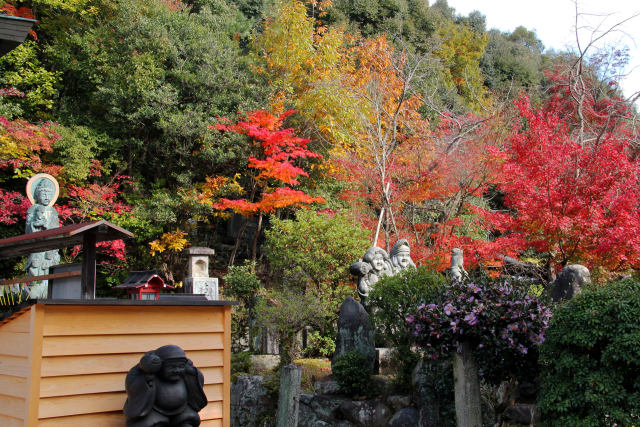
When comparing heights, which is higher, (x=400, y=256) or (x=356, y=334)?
(x=400, y=256)

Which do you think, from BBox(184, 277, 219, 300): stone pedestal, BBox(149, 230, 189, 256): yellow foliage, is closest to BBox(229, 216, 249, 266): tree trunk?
BBox(149, 230, 189, 256): yellow foliage

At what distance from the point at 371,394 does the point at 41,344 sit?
188 inches

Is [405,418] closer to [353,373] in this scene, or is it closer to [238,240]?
[353,373]

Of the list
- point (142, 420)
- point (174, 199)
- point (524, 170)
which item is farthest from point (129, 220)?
point (142, 420)

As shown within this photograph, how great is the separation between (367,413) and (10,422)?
4482mm

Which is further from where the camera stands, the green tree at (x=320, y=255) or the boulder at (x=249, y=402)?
the green tree at (x=320, y=255)

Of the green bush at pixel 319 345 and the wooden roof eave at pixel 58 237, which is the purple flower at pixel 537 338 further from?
the green bush at pixel 319 345

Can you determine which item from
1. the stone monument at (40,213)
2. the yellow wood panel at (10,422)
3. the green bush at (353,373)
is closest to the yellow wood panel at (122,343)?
the yellow wood panel at (10,422)

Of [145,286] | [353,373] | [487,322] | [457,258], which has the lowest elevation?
[353,373]

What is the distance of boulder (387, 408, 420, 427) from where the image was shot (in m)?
6.29

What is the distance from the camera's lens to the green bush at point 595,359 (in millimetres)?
4055

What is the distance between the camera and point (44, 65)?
585 inches

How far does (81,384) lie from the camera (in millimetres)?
3637

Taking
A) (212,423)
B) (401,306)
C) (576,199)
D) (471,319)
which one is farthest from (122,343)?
(576,199)
